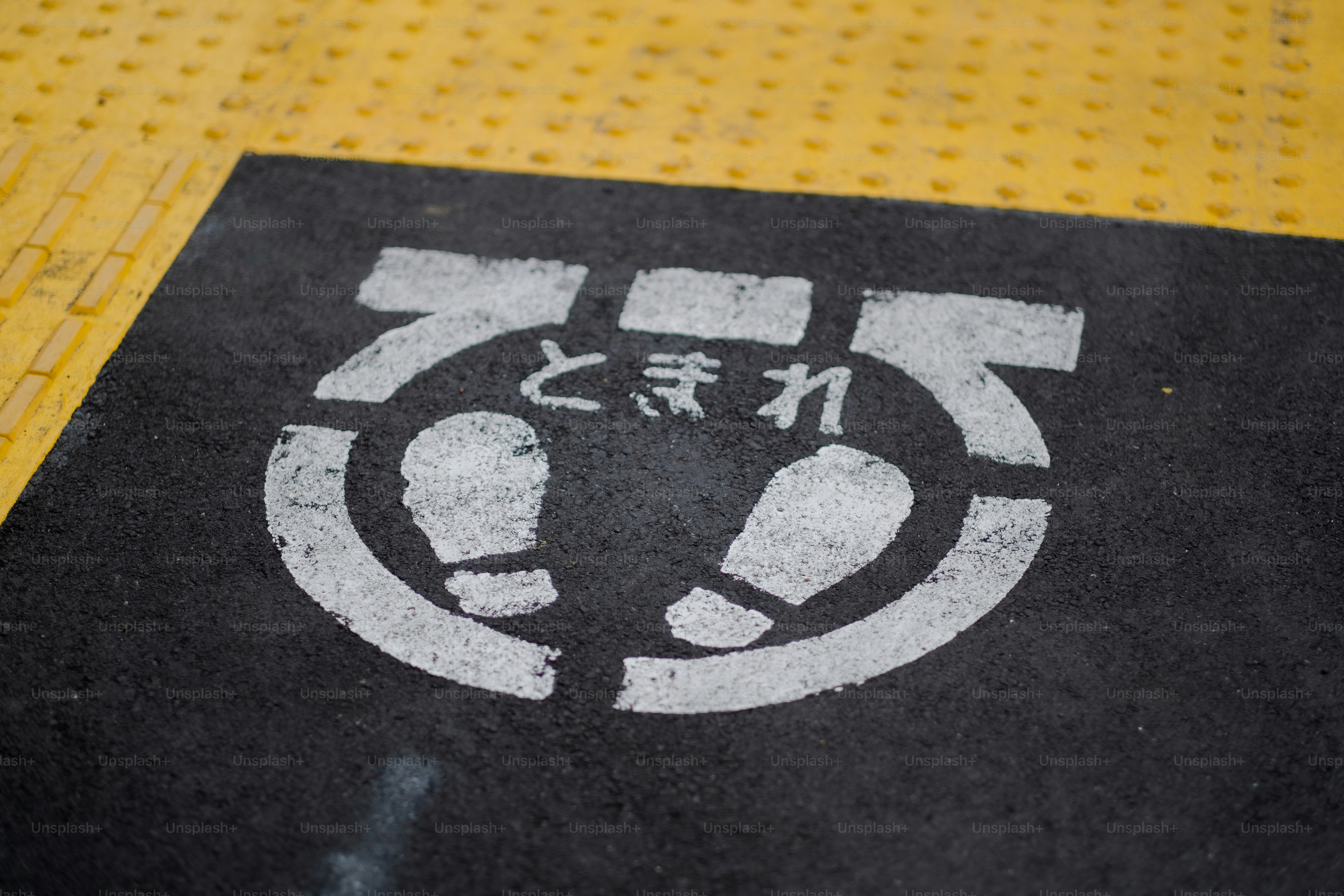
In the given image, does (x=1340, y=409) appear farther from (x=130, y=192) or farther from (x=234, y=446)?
(x=130, y=192)

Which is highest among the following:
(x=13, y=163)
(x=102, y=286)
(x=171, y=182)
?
(x=13, y=163)

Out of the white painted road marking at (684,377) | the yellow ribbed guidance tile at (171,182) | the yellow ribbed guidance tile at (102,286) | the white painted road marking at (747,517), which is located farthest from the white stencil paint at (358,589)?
the yellow ribbed guidance tile at (171,182)

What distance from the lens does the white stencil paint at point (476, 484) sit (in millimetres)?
3645

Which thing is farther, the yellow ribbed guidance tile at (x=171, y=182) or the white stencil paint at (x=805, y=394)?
the yellow ribbed guidance tile at (x=171, y=182)

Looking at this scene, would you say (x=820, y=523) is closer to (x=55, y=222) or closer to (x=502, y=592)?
(x=502, y=592)

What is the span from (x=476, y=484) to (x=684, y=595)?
882 millimetres

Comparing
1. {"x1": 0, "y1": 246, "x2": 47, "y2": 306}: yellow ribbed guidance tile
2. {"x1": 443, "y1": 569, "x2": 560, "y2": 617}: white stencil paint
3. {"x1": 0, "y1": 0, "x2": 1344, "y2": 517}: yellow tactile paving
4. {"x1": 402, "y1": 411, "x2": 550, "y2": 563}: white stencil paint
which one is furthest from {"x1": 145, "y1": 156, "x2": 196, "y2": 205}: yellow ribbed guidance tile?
{"x1": 443, "y1": 569, "x2": 560, "y2": 617}: white stencil paint

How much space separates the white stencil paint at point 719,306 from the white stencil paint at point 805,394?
7.5 inches

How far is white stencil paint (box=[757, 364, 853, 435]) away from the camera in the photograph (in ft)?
13.1

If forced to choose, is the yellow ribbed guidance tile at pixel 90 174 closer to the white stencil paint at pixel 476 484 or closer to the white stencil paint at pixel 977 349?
the white stencil paint at pixel 476 484

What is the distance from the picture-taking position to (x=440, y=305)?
4488 mm

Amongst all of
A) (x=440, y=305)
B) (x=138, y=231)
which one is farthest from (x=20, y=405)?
(x=440, y=305)

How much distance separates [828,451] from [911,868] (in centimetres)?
151

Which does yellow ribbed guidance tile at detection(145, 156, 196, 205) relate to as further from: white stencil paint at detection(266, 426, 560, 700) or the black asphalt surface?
white stencil paint at detection(266, 426, 560, 700)
